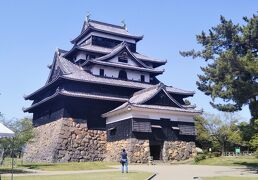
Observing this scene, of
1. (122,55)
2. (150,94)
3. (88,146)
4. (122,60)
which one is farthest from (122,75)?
(88,146)

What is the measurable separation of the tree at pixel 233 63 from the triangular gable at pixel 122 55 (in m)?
16.5

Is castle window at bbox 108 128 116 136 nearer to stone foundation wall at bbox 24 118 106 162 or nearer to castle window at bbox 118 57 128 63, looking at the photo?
stone foundation wall at bbox 24 118 106 162

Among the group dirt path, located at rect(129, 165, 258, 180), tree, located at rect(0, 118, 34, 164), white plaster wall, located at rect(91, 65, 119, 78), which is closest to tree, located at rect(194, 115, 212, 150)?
white plaster wall, located at rect(91, 65, 119, 78)

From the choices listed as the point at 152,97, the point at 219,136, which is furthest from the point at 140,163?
the point at 219,136

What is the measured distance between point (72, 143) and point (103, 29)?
19729mm

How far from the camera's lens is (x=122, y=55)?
44562 mm

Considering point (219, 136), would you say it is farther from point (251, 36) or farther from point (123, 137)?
point (251, 36)

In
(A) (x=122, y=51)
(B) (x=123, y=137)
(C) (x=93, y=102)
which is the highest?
(A) (x=122, y=51)

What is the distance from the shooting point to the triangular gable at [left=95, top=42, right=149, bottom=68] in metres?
42.9

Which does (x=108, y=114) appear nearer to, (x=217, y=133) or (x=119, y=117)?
(x=119, y=117)

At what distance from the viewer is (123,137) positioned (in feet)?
114

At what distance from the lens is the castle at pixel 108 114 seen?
34.8m

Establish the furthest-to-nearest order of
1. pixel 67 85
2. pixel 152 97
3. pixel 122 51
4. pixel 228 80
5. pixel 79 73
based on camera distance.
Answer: pixel 122 51
pixel 79 73
pixel 67 85
pixel 152 97
pixel 228 80

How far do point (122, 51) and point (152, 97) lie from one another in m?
11.2
